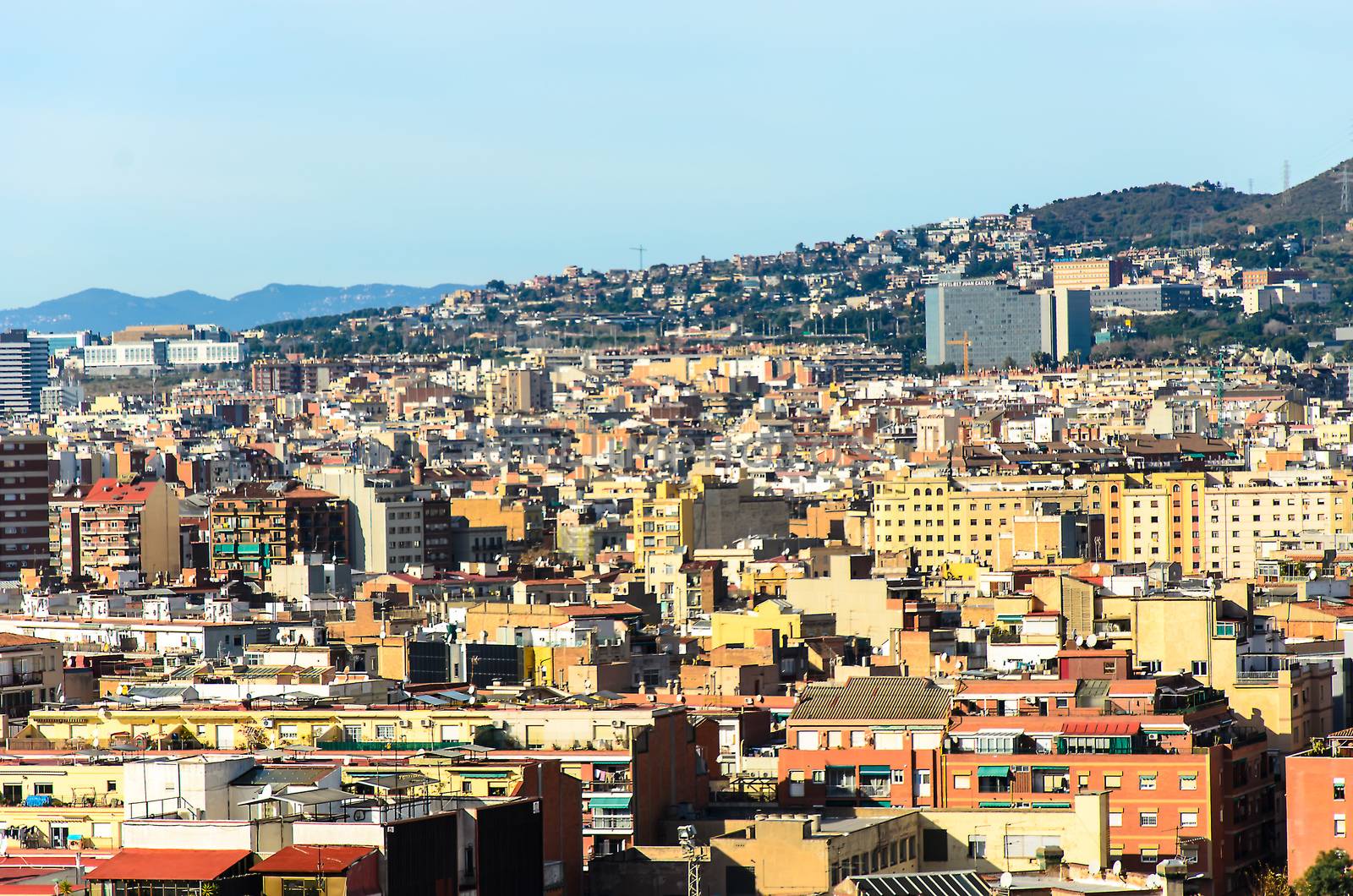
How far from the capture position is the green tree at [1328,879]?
33.5 metres

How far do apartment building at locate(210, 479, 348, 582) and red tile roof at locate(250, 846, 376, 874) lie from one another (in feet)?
217

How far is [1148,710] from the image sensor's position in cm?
3762

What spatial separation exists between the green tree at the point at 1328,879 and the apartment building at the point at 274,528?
60.1 m

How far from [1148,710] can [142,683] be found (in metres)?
16.7

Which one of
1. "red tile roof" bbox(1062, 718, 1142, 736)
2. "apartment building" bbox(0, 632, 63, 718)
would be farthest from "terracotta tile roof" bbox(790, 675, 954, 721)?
"apartment building" bbox(0, 632, 63, 718)

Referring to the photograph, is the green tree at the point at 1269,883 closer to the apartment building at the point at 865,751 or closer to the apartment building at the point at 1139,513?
the apartment building at the point at 865,751

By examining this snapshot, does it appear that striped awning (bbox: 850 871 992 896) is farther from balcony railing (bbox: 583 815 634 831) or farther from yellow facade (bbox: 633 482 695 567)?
yellow facade (bbox: 633 482 695 567)

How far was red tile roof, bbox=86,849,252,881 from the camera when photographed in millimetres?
26031

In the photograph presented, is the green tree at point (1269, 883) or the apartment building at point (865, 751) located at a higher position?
the apartment building at point (865, 751)

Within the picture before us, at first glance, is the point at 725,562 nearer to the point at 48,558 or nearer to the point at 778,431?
the point at 48,558

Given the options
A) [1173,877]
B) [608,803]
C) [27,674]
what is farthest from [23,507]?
[1173,877]

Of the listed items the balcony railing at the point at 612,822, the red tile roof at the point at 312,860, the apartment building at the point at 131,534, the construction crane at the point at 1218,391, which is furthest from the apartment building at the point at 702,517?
the red tile roof at the point at 312,860

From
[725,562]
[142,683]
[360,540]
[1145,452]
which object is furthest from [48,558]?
[142,683]

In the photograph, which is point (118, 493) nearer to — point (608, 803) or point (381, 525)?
point (381, 525)
